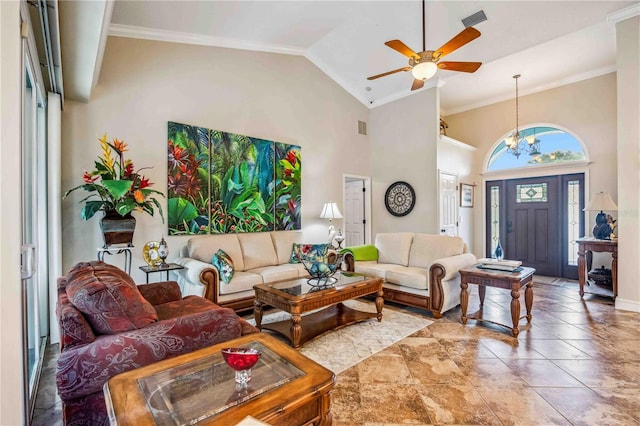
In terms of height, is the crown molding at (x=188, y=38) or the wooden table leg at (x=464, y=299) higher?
the crown molding at (x=188, y=38)

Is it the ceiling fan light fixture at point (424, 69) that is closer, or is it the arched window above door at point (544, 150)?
the ceiling fan light fixture at point (424, 69)

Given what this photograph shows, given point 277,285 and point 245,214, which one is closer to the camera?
point 277,285

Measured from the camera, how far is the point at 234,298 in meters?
3.66

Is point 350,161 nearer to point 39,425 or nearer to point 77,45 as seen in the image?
point 77,45

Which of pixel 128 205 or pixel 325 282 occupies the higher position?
pixel 128 205

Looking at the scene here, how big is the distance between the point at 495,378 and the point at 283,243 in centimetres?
317

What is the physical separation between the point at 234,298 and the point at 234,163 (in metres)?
2.02

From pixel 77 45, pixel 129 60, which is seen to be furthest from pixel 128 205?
pixel 129 60

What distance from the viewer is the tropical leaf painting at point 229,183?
4.17 m

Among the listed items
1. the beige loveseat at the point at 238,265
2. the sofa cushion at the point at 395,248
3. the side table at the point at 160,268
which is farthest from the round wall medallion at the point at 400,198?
the side table at the point at 160,268

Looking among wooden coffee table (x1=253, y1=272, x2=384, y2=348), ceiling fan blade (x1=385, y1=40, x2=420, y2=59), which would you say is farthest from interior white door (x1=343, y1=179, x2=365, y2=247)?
ceiling fan blade (x1=385, y1=40, x2=420, y2=59)

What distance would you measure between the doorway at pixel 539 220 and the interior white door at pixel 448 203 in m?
1.10

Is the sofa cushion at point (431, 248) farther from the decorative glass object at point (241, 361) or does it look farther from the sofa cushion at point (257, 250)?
the decorative glass object at point (241, 361)

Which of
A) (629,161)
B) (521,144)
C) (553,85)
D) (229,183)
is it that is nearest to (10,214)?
(229,183)
